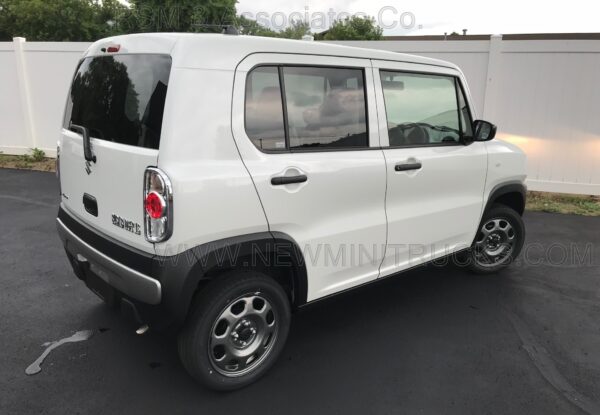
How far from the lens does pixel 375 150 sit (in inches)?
120

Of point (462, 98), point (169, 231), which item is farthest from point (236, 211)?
point (462, 98)

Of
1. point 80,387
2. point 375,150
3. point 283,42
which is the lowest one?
point 80,387

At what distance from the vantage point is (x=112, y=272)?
8.24ft

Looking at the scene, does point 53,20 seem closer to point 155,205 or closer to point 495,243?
point 495,243

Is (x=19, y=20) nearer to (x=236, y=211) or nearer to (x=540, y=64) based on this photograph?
(x=540, y=64)

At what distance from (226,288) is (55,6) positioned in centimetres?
2661

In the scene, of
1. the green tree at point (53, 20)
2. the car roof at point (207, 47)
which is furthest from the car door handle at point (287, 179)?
the green tree at point (53, 20)

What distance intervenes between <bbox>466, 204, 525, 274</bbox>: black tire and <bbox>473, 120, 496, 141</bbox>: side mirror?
69cm

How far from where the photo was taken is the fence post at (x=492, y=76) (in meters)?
7.20

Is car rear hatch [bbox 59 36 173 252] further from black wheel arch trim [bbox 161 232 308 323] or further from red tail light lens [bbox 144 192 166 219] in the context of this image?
black wheel arch trim [bbox 161 232 308 323]

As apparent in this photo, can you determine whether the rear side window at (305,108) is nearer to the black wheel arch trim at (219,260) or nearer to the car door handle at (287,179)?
the car door handle at (287,179)

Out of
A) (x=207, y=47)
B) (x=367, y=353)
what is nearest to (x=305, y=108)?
(x=207, y=47)

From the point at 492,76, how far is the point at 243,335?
6371 millimetres

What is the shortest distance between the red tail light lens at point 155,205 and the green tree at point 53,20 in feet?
78.3
